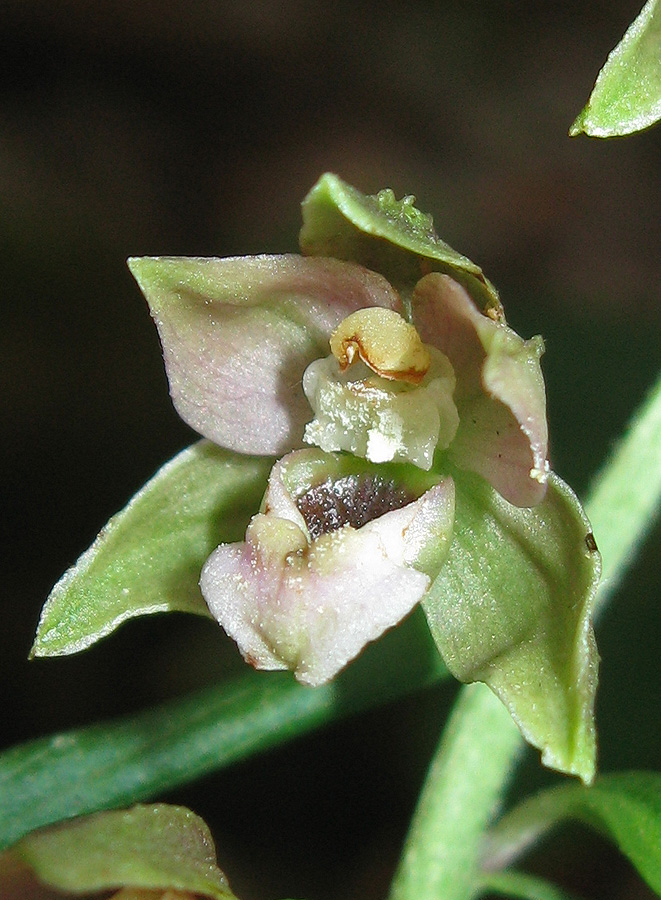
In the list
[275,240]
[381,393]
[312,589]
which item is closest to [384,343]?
[381,393]

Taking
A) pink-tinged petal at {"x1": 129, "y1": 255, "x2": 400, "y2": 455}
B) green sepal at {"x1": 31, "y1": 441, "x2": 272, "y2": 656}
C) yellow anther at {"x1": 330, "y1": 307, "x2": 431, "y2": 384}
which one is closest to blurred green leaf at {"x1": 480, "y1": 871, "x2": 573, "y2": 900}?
green sepal at {"x1": 31, "y1": 441, "x2": 272, "y2": 656}

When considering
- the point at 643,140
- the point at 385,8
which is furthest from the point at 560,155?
the point at 385,8

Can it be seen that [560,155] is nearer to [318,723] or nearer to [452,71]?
[452,71]

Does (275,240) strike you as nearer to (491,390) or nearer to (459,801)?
(459,801)

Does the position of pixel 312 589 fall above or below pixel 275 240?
above

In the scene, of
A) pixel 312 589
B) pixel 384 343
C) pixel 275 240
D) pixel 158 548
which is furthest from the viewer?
pixel 275 240
